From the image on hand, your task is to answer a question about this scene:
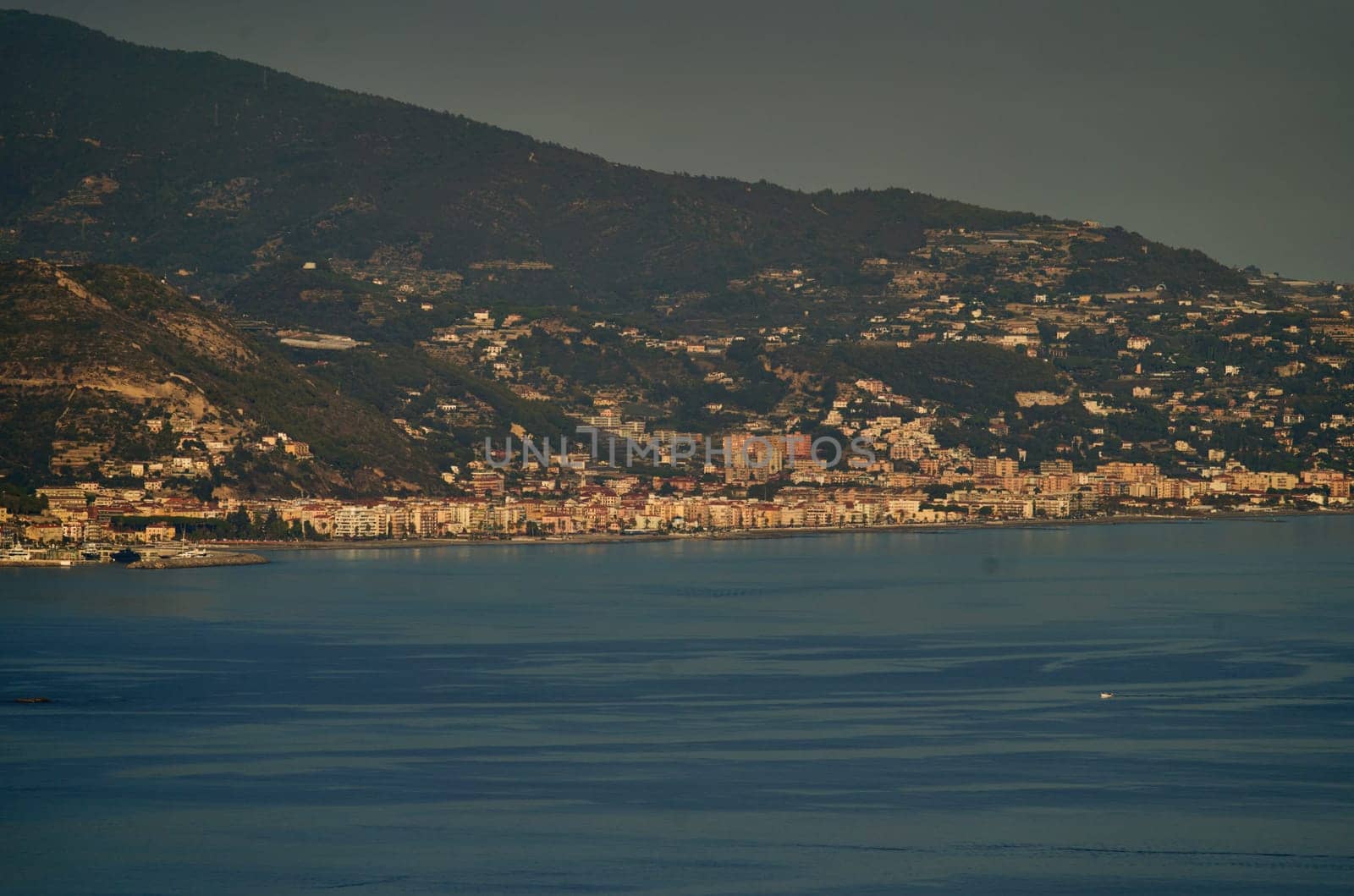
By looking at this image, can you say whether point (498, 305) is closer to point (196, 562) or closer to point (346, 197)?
point (346, 197)

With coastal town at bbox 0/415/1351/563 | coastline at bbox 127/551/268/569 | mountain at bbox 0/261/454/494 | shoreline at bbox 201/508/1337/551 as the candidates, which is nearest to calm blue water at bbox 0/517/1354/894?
coastline at bbox 127/551/268/569

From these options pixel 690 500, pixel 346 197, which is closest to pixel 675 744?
pixel 690 500

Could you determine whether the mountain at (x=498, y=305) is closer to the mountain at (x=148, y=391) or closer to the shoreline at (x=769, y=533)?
the mountain at (x=148, y=391)

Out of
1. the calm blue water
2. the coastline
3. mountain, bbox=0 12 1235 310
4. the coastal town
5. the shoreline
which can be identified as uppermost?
mountain, bbox=0 12 1235 310

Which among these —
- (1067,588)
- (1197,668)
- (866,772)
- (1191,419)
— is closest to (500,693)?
(866,772)

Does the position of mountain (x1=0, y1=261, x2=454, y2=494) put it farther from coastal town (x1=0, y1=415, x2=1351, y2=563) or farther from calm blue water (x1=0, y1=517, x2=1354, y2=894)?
calm blue water (x1=0, y1=517, x2=1354, y2=894)

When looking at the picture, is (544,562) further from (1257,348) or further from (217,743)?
(1257,348)
